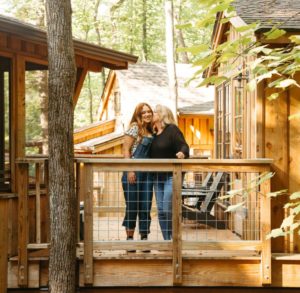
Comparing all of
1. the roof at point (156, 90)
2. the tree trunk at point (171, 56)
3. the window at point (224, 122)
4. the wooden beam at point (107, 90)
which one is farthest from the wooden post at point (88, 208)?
the wooden beam at point (107, 90)

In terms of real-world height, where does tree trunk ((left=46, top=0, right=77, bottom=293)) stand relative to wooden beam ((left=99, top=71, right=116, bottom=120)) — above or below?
below

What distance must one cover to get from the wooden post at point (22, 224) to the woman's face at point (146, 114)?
4.42ft

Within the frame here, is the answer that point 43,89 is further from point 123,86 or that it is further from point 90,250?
point 123,86

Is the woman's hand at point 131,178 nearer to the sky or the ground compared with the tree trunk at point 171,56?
nearer to the ground

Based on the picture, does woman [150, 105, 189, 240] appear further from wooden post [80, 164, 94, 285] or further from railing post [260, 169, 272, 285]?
railing post [260, 169, 272, 285]

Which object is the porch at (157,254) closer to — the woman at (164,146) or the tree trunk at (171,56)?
the woman at (164,146)

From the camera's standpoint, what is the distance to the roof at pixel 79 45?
6227 millimetres

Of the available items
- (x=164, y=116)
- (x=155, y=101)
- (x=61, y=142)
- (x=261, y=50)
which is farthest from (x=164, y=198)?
(x=155, y=101)

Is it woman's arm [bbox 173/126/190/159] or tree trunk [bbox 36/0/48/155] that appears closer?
woman's arm [bbox 173/126/190/159]

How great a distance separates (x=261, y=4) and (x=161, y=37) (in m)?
28.4

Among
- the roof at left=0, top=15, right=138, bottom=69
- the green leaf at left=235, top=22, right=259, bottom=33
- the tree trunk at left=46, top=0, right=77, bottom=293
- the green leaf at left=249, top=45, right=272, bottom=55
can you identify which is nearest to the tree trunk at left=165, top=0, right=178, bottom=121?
the roof at left=0, top=15, right=138, bottom=69

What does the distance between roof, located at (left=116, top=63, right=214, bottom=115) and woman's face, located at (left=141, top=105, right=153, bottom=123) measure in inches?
547

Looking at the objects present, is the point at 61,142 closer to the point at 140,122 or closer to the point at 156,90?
the point at 140,122

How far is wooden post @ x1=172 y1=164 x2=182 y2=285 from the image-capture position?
6109 mm
